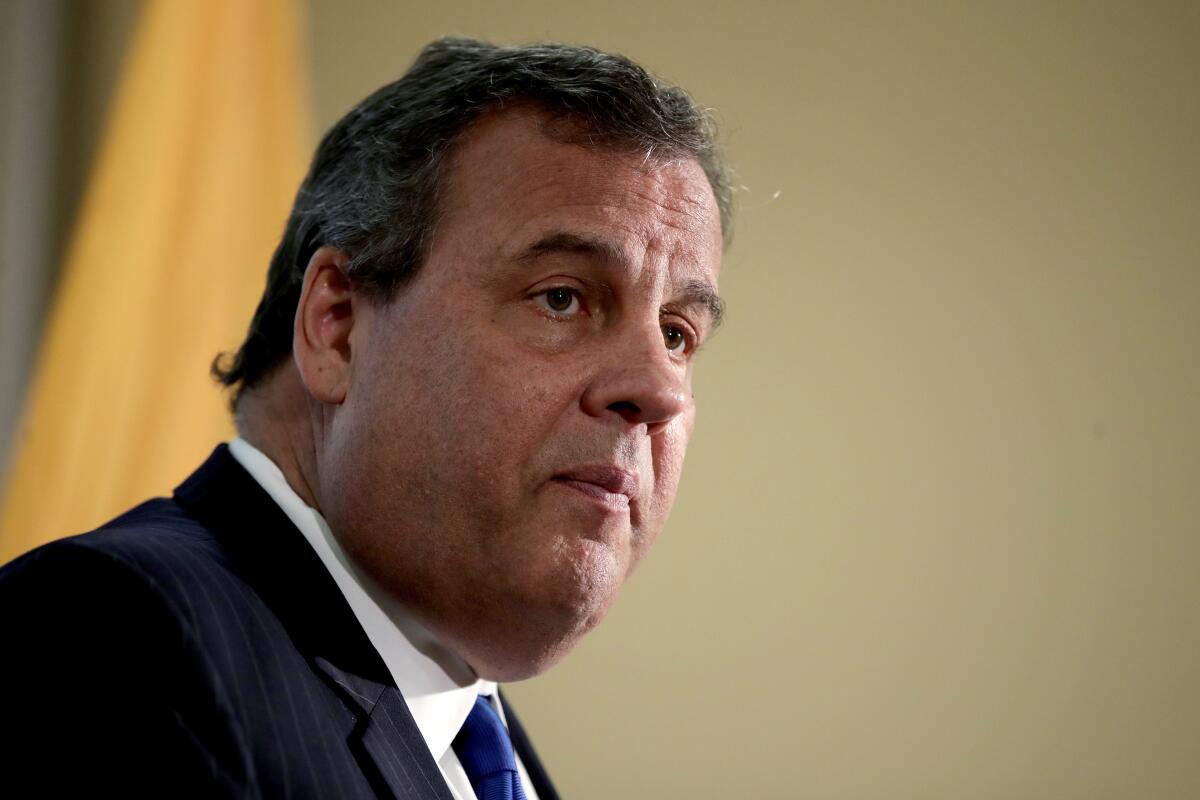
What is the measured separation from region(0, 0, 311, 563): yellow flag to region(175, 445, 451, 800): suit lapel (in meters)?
1.16

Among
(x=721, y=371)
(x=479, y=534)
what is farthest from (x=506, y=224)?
(x=721, y=371)

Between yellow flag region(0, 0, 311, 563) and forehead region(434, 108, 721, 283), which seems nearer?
forehead region(434, 108, 721, 283)

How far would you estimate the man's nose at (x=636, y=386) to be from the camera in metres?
1.36

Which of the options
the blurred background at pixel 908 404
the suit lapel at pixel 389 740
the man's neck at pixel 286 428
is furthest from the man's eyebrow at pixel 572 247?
the blurred background at pixel 908 404

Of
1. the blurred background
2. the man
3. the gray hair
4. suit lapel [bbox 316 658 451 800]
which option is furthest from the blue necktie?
the blurred background

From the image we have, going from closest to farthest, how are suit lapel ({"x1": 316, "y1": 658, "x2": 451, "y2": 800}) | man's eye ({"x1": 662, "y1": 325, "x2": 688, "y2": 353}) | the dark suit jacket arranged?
the dark suit jacket, suit lapel ({"x1": 316, "y1": 658, "x2": 451, "y2": 800}), man's eye ({"x1": 662, "y1": 325, "x2": 688, "y2": 353})

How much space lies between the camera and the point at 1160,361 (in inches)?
112

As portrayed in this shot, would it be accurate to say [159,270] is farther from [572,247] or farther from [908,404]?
[908,404]

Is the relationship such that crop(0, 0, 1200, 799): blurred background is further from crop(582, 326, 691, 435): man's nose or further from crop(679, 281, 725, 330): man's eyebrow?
crop(582, 326, 691, 435): man's nose

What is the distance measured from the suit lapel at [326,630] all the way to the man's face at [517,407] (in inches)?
3.9

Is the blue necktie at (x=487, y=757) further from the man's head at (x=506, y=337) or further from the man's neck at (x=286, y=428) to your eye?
the man's neck at (x=286, y=428)

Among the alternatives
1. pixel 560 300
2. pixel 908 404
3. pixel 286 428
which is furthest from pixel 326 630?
pixel 908 404

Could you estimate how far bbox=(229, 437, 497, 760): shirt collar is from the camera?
1.40 m

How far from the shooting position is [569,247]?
1.42 m
